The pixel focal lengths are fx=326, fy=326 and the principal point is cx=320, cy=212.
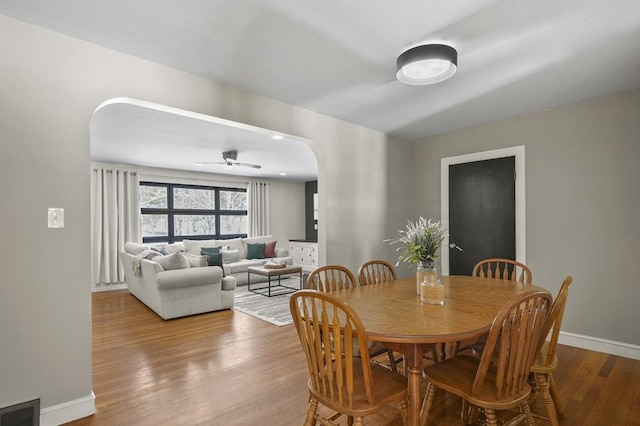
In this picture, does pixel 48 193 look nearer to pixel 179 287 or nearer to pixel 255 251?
pixel 179 287

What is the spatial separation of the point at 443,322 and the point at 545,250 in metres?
2.59

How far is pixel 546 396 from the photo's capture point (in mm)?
1806

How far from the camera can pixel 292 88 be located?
2.87 meters

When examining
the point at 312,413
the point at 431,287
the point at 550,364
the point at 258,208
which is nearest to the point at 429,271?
the point at 431,287

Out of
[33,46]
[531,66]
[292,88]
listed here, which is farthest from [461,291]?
[33,46]

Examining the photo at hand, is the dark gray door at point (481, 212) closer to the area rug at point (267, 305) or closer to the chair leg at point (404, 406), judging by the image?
the area rug at point (267, 305)

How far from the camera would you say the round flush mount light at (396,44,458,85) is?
2121mm

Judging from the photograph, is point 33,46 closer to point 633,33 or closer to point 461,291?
point 461,291

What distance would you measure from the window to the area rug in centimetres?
231

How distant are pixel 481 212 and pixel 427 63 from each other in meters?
2.34

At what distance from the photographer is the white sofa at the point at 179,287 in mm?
4161

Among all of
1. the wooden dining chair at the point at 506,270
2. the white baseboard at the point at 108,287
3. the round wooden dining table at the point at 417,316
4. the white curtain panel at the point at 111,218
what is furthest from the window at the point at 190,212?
the wooden dining chair at the point at 506,270

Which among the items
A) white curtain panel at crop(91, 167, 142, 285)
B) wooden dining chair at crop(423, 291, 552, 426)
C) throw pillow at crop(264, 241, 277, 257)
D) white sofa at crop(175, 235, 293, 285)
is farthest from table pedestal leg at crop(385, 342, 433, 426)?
white curtain panel at crop(91, 167, 142, 285)

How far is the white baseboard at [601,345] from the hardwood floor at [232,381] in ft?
0.27
